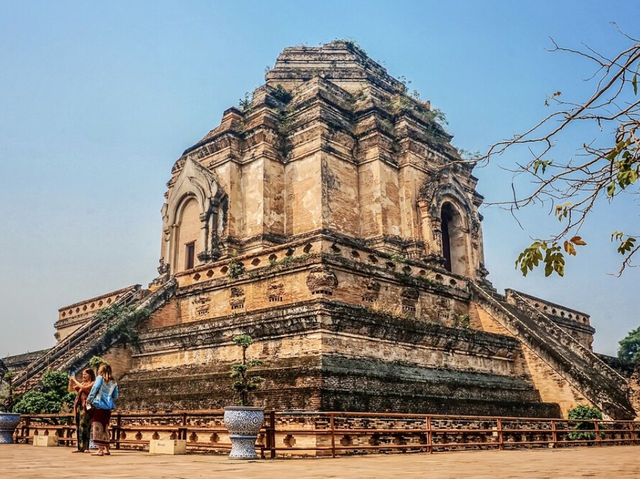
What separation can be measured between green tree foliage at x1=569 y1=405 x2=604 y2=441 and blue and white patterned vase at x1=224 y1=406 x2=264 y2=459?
887 cm

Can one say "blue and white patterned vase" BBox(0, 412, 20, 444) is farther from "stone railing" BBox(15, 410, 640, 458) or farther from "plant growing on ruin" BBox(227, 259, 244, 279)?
"plant growing on ruin" BBox(227, 259, 244, 279)

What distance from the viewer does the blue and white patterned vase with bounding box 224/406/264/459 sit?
8.79 meters

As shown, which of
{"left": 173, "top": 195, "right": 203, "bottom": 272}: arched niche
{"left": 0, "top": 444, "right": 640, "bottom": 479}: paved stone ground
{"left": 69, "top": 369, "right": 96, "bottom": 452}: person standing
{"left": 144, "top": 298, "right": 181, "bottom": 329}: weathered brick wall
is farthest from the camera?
{"left": 173, "top": 195, "right": 203, "bottom": 272}: arched niche

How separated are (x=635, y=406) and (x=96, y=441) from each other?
1329 centimetres

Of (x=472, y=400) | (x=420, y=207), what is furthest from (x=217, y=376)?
(x=420, y=207)

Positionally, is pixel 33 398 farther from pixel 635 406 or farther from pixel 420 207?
pixel 635 406

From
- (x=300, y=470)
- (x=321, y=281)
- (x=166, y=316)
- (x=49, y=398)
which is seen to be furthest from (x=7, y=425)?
(x=300, y=470)

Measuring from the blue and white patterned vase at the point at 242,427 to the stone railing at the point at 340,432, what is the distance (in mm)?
572

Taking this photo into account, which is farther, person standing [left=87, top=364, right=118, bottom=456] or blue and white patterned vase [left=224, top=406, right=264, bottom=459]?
person standing [left=87, top=364, right=118, bottom=456]

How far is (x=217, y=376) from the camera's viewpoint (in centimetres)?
1346

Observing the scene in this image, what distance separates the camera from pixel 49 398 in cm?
1436

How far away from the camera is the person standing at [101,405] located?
30.2 feet

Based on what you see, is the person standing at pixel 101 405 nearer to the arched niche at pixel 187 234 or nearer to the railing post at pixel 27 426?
the railing post at pixel 27 426

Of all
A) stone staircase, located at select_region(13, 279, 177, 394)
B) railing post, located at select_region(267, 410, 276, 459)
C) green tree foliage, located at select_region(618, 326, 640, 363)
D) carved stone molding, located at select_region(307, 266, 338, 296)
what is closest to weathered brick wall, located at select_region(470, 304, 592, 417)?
carved stone molding, located at select_region(307, 266, 338, 296)
